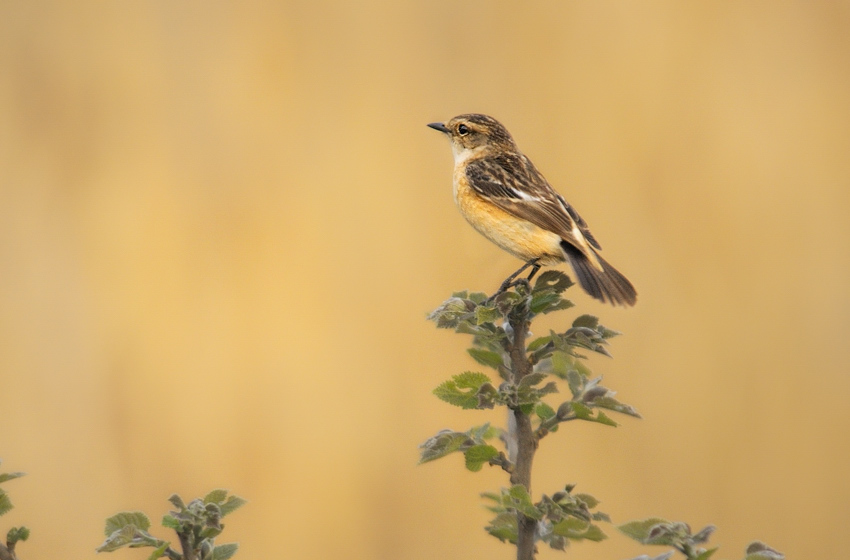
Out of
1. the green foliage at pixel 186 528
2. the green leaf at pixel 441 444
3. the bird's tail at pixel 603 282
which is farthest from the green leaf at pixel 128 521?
the bird's tail at pixel 603 282

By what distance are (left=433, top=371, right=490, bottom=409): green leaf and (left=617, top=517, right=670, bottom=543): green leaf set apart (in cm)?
21

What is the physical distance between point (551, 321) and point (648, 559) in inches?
102

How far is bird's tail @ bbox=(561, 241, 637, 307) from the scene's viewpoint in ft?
5.05

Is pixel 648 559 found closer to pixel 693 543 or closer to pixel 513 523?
pixel 693 543

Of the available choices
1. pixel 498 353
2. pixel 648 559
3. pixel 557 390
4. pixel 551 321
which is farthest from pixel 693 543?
pixel 551 321

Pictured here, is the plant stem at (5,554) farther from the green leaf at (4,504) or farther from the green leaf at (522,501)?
the green leaf at (522,501)

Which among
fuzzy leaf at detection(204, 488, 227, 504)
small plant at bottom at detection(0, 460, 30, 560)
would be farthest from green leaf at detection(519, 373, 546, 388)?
small plant at bottom at detection(0, 460, 30, 560)

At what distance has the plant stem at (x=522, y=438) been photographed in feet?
3.04

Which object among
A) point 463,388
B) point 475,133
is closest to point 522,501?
point 463,388

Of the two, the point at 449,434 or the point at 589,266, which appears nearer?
the point at 449,434

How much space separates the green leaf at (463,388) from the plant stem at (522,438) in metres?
0.04

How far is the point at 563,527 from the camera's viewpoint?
0.90 meters

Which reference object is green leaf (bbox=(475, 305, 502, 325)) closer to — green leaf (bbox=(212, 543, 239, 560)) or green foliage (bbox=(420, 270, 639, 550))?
green foliage (bbox=(420, 270, 639, 550))

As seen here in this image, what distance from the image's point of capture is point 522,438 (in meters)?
0.98
